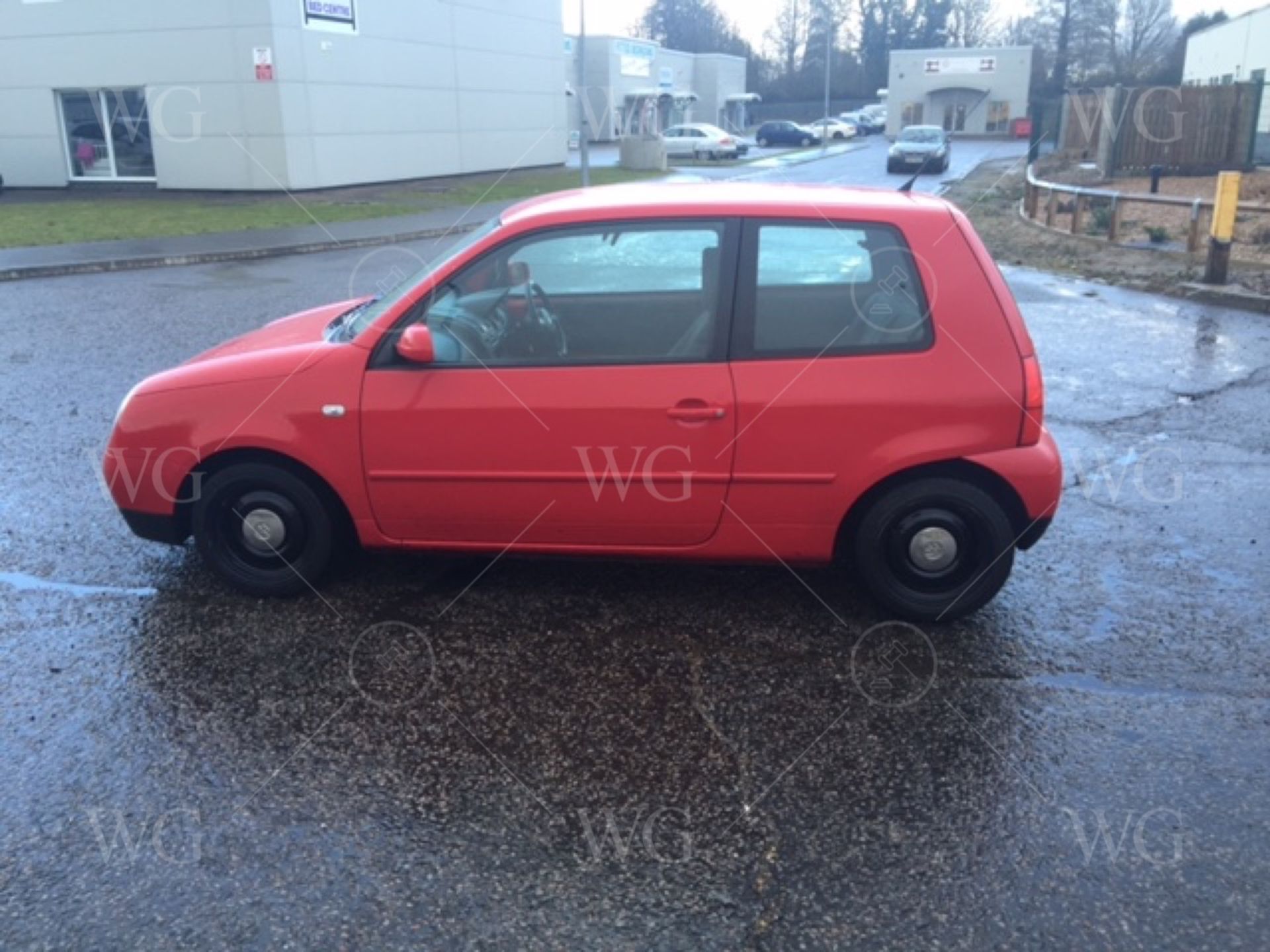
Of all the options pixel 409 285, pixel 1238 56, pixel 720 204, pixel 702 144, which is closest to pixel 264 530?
pixel 409 285

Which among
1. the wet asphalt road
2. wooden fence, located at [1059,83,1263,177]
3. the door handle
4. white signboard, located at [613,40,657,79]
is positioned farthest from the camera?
white signboard, located at [613,40,657,79]

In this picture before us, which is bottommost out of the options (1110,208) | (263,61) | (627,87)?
(1110,208)

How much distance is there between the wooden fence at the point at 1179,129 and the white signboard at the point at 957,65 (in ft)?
146

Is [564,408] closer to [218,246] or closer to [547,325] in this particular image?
[547,325]

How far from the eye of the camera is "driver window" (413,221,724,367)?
4250 millimetres

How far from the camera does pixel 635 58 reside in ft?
192

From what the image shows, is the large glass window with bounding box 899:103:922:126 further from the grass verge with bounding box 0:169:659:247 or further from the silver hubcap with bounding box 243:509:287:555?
the silver hubcap with bounding box 243:509:287:555

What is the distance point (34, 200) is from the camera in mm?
26172

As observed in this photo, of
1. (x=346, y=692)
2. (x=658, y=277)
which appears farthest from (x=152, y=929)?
(x=658, y=277)

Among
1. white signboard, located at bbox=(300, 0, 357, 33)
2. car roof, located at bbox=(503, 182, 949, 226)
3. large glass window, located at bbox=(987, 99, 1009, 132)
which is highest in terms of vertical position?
white signboard, located at bbox=(300, 0, 357, 33)

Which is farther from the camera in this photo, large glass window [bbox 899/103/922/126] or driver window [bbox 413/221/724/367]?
large glass window [bbox 899/103/922/126]

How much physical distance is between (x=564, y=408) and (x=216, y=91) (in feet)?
85.0

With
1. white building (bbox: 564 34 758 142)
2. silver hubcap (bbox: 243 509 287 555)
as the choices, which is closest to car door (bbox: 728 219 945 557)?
silver hubcap (bbox: 243 509 287 555)

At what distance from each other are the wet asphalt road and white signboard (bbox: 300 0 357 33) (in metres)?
24.2
